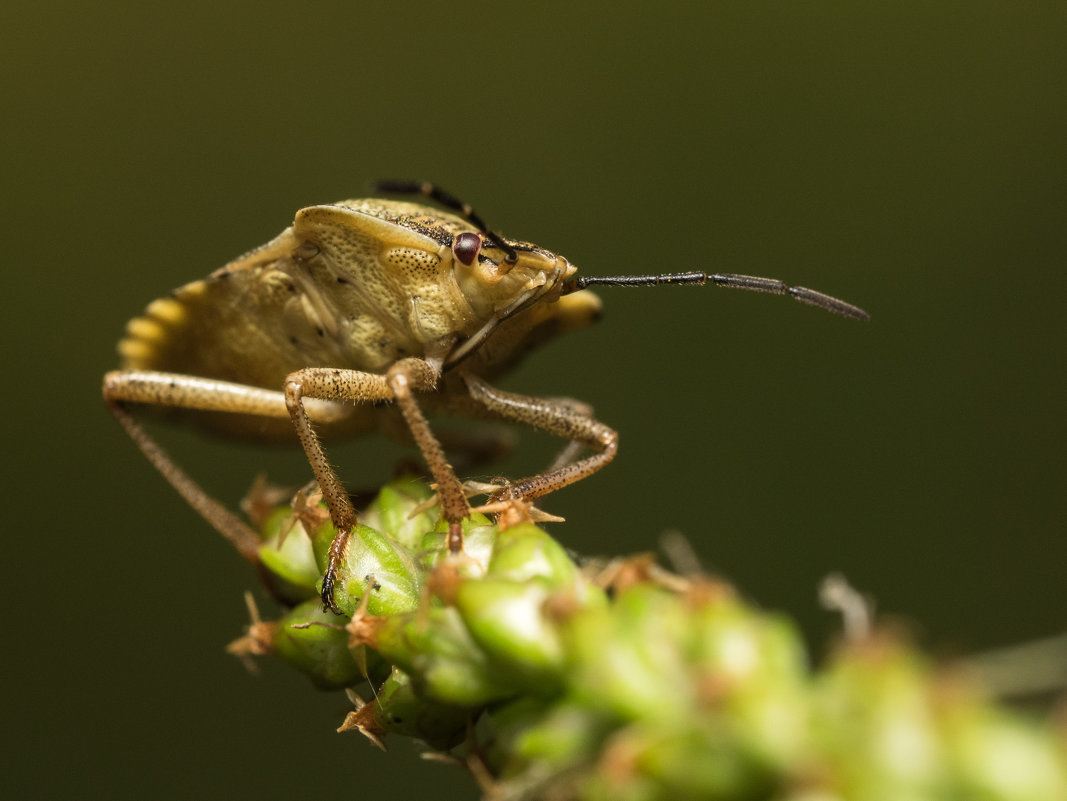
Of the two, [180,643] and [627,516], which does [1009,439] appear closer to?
[627,516]

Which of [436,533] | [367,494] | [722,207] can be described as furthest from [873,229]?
[436,533]

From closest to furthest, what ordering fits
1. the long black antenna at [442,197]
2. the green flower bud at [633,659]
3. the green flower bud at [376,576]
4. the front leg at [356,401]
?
the green flower bud at [633,659]
the green flower bud at [376,576]
the front leg at [356,401]
the long black antenna at [442,197]

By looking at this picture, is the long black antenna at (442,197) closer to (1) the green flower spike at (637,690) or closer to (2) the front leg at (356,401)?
(2) the front leg at (356,401)

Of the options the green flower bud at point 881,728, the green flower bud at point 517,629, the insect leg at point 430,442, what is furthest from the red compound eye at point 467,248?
the green flower bud at point 881,728

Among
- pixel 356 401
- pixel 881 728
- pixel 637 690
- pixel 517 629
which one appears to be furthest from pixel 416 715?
pixel 356 401

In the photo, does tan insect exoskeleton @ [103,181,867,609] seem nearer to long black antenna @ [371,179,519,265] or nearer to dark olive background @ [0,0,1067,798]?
long black antenna @ [371,179,519,265]

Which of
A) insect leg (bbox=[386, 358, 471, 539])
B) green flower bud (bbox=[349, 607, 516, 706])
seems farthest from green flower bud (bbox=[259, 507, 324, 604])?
green flower bud (bbox=[349, 607, 516, 706])

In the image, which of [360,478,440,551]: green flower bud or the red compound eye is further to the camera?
the red compound eye

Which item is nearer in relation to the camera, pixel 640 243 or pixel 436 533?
pixel 436 533
